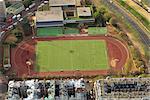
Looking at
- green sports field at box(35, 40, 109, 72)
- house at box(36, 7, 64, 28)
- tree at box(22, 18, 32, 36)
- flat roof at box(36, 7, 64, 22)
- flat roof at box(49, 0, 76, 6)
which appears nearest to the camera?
green sports field at box(35, 40, 109, 72)

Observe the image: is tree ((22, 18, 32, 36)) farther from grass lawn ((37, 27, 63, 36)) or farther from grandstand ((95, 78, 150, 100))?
grandstand ((95, 78, 150, 100))

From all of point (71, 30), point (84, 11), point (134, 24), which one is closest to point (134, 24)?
point (134, 24)

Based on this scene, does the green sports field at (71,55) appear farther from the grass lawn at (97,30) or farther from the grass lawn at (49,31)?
the grass lawn at (97,30)

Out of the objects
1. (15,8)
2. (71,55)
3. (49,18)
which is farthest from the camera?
(15,8)

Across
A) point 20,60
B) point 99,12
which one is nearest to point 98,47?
point 99,12

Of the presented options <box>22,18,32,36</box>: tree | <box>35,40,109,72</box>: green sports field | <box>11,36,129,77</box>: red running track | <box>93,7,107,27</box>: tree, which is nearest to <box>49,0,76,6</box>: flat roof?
<box>93,7,107,27</box>: tree

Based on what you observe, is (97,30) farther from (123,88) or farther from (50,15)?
(123,88)

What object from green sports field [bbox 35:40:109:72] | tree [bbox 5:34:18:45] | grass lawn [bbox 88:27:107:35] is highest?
grass lawn [bbox 88:27:107:35]
